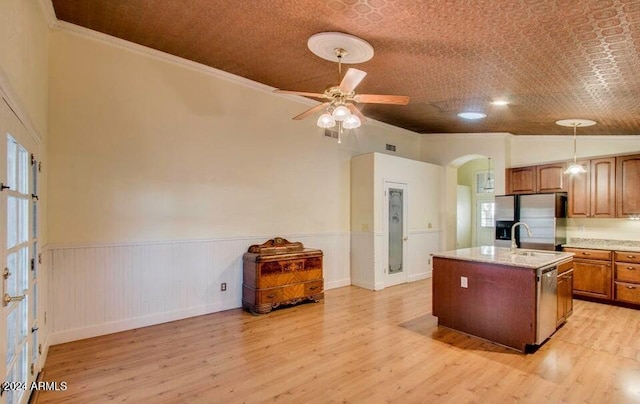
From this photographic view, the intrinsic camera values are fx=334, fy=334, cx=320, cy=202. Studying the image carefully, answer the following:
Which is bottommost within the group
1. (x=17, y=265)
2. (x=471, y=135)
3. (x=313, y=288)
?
(x=313, y=288)

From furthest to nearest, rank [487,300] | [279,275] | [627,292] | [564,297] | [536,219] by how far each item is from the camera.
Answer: [536,219] → [627,292] → [279,275] → [564,297] → [487,300]

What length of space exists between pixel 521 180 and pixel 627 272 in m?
2.17

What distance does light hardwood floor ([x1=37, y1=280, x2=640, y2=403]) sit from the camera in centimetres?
258

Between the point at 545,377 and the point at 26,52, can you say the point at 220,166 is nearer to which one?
the point at 26,52

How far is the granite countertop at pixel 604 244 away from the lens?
5.12m

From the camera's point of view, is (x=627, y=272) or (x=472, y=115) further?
(x=472, y=115)

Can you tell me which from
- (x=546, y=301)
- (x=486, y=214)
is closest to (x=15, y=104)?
(x=546, y=301)

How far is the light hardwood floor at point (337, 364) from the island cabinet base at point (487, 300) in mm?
141

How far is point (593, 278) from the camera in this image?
5.21m

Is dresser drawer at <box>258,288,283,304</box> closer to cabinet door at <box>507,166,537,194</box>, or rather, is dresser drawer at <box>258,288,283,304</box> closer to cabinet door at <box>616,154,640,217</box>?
cabinet door at <box>507,166,537,194</box>

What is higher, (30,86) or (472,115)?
(472,115)

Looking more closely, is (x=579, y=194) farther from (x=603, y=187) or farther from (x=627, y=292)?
(x=627, y=292)

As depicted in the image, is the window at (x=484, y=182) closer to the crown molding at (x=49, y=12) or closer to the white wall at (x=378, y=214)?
the white wall at (x=378, y=214)

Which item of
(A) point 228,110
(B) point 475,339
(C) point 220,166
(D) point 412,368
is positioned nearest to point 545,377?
(B) point 475,339
